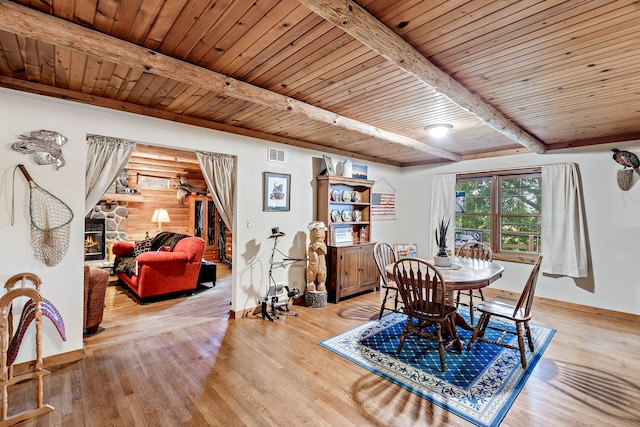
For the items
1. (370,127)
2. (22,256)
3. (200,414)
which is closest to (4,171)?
(22,256)

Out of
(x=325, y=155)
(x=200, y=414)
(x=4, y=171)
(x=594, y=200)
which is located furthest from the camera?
(x=325, y=155)

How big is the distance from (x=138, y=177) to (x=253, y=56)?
20.3 ft

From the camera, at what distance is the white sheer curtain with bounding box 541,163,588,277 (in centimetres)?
420

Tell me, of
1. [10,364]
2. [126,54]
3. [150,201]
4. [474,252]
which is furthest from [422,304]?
[150,201]

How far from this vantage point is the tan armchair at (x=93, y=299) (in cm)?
312

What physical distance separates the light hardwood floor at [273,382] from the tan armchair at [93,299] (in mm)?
139

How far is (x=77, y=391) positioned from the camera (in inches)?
87.8

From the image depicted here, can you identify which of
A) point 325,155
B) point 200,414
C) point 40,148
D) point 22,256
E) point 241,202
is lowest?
point 200,414

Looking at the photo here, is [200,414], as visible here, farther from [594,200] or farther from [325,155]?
[594,200]

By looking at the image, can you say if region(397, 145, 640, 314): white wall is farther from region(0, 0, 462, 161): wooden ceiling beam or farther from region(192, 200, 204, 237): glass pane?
region(192, 200, 204, 237): glass pane

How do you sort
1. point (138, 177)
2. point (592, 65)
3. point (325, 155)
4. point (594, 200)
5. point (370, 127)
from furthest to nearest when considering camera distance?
point (138, 177), point (325, 155), point (594, 200), point (370, 127), point (592, 65)

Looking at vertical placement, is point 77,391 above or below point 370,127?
below

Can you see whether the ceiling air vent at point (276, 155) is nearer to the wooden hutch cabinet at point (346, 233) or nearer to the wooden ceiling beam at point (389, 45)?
the wooden hutch cabinet at point (346, 233)

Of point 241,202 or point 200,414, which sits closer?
point 200,414
